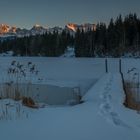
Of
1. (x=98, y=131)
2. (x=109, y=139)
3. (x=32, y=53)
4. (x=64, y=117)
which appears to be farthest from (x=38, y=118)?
(x=32, y=53)

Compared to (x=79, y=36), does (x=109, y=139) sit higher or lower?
lower

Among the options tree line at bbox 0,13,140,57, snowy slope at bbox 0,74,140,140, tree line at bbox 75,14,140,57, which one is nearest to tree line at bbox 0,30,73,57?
tree line at bbox 0,13,140,57

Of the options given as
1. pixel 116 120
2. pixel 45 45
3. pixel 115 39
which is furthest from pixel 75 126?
pixel 45 45

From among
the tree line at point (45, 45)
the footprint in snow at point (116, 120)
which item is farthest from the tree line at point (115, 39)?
the footprint in snow at point (116, 120)

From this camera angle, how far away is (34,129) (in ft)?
14.3

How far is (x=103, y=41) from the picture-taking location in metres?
77.1

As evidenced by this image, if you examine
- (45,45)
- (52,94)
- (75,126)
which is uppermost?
(45,45)

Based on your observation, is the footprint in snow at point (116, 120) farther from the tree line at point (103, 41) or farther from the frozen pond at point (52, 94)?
the tree line at point (103, 41)

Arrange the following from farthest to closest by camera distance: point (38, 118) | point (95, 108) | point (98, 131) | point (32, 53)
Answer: point (32, 53) → point (95, 108) → point (38, 118) → point (98, 131)

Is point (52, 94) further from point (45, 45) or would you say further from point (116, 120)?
point (45, 45)

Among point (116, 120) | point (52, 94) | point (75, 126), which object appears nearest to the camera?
point (75, 126)

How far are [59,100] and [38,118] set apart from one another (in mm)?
6106

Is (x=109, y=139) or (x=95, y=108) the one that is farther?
(x=95, y=108)

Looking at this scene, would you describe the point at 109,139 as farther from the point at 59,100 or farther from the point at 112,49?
the point at 112,49
